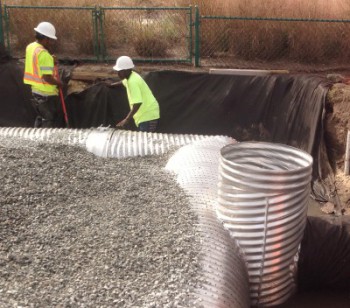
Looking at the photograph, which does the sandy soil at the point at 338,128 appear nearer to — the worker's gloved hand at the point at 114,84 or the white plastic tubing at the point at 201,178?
the white plastic tubing at the point at 201,178

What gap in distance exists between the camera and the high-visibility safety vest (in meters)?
6.67

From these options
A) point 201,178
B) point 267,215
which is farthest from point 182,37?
point 267,215

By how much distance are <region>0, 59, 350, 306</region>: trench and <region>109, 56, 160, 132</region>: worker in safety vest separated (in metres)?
0.78

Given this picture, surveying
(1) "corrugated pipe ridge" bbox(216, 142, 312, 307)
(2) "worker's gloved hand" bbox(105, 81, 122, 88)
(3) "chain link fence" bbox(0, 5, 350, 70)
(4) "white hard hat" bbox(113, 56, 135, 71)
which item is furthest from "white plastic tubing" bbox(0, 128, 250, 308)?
(3) "chain link fence" bbox(0, 5, 350, 70)

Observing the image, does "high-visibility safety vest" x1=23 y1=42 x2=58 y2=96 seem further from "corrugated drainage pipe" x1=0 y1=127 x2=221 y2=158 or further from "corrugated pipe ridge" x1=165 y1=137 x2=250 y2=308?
"corrugated pipe ridge" x1=165 y1=137 x2=250 y2=308

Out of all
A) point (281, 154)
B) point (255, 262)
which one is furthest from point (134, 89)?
point (255, 262)

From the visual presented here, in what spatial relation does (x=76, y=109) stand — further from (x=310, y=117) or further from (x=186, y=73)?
(x=310, y=117)

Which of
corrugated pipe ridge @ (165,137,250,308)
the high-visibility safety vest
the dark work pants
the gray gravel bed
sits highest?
the high-visibility safety vest

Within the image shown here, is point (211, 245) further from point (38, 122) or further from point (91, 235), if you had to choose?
point (38, 122)

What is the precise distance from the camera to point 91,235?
3434mm

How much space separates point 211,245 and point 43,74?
4.33m

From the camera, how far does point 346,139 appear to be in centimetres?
666

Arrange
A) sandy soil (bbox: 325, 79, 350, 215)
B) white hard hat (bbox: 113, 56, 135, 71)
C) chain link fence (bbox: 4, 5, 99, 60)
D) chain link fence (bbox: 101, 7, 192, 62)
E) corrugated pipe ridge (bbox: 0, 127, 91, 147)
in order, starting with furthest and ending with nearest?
chain link fence (bbox: 4, 5, 99, 60), chain link fence (bbox: 101, 7, 192, 62), sandy soil (bbox: 325, 79, 350, 215), white hard hat (bbox: 113, 56, 135, 71), corrugated pipe ridge (bbox: 0, 127, 91, 147)

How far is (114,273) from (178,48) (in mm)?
7640
